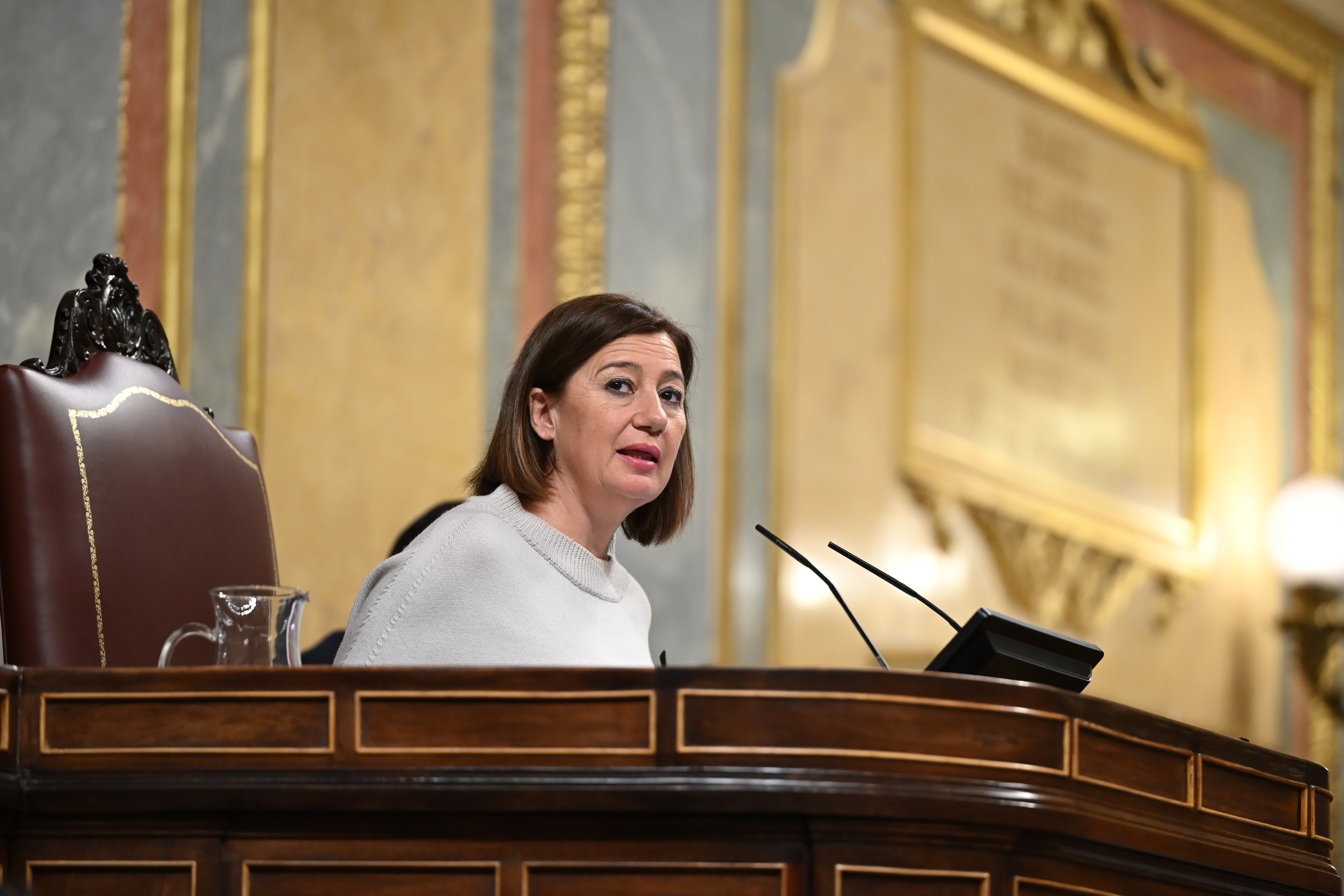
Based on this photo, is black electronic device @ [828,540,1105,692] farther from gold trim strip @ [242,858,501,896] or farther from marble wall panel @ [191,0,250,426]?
marble wall panel @ [191,0,250,426]

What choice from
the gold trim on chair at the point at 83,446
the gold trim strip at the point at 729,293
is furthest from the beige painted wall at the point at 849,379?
the gold trim on chair at the point at 83,446

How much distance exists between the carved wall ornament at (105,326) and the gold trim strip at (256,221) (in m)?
1.03

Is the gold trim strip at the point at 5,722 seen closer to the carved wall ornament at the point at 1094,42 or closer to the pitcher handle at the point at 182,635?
the pitcher handle at the point at 182,635

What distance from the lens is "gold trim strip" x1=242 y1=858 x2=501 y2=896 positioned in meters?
1.67

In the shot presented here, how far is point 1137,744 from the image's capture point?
1.81 meters

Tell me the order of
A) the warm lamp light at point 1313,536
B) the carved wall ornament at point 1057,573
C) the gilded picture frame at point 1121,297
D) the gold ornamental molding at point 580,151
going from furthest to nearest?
1. the warm lamp light at point 1313,536
2. the carved wall ornament at point 1057,573
3. the gilded picture frame at point 1121,297
4. the gold ornamental molding at point 580,151

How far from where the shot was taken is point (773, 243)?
5.03 metres

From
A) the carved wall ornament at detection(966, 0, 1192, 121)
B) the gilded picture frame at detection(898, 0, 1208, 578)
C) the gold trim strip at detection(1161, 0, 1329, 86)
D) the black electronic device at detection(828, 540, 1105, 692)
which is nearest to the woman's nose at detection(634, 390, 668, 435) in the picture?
the black electronic device at detection(828, 540, 1105, 692)

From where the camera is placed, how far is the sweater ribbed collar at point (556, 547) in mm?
2301

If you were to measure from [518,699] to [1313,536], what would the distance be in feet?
18.7

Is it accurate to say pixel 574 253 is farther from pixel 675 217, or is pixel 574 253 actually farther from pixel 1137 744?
pixel 1137 744

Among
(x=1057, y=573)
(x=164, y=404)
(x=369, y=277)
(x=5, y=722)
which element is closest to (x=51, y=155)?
(x=369, y=277)

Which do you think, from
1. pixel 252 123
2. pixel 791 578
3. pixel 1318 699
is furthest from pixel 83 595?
pixel 1318 699

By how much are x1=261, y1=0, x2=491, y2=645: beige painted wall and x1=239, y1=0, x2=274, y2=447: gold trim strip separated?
0.03 m
